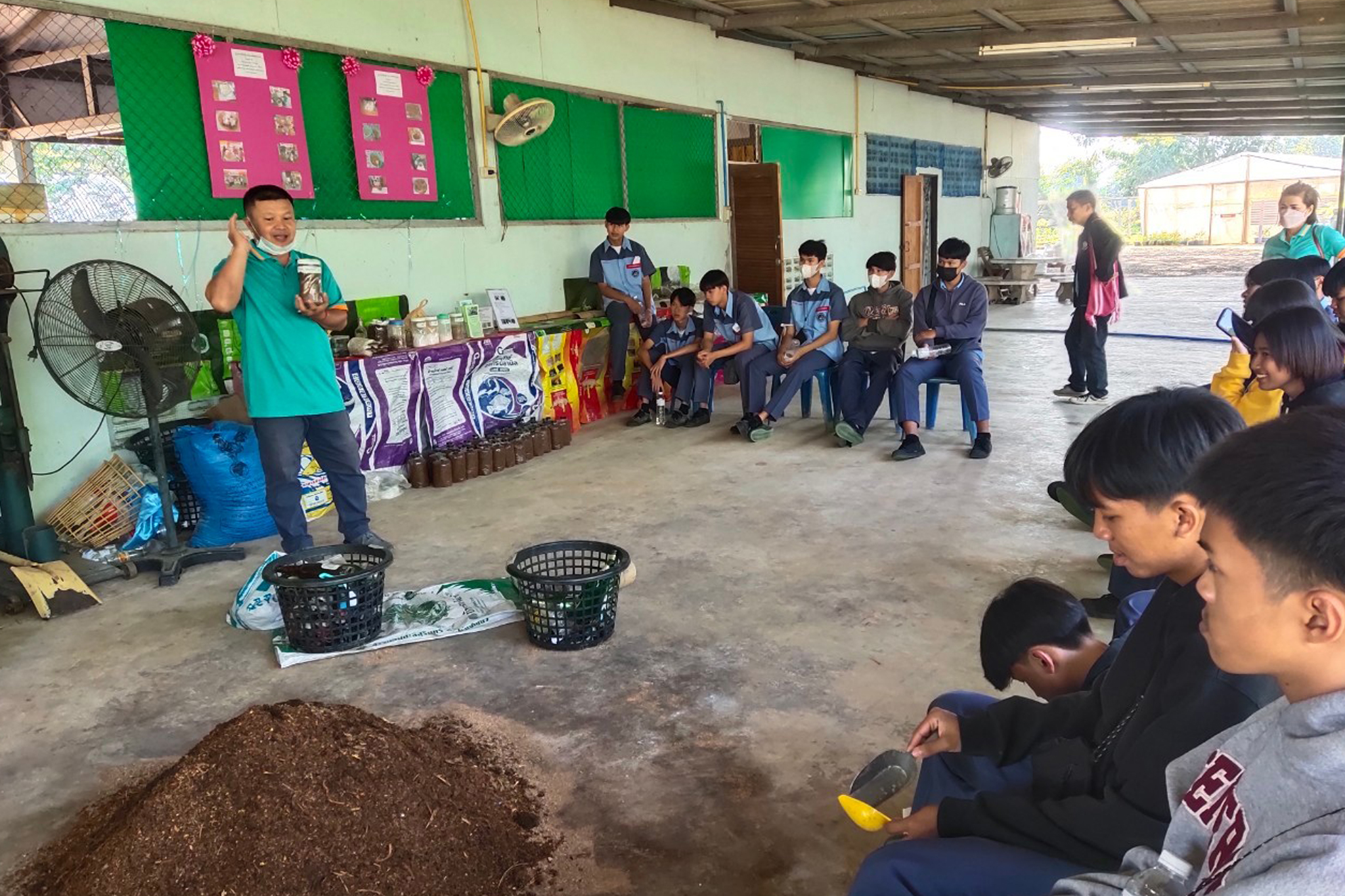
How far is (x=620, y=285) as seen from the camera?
21.9 ft

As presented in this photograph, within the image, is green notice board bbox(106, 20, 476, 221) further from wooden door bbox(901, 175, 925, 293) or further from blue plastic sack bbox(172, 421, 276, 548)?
wooden door bbox(901, 175, 925, 293)

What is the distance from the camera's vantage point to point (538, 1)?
628cm

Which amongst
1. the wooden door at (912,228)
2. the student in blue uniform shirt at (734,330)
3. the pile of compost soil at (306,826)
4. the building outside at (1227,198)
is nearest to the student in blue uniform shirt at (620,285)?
the student in blue uniform shirt at (734,330)

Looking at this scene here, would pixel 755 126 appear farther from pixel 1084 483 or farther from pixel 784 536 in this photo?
pixel 1084 483

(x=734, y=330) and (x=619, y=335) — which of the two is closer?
(x=734, y=330)

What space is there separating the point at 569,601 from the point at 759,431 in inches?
123

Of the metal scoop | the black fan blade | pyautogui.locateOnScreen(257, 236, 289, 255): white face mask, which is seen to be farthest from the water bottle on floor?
the black fan blade

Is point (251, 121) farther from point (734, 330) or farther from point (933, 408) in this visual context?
point (933, 408)

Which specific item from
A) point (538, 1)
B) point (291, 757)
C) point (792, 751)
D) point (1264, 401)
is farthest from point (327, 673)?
point (538, 1)

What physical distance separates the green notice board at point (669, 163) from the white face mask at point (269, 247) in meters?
4.24

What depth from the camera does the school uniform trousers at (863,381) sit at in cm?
555

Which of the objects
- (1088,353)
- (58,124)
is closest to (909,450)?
(1088,353)

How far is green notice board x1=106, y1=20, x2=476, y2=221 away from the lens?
4.17 meters

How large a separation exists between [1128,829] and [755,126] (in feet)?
28.2
